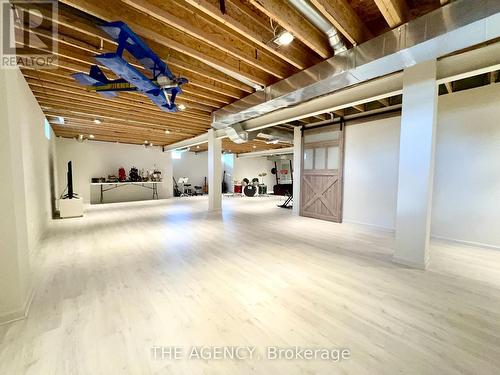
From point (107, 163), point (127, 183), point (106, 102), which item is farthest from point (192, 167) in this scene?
point (106, 102)

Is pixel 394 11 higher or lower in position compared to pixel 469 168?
higher

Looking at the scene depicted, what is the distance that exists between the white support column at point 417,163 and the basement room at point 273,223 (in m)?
0.02

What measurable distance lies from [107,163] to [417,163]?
11.3 m

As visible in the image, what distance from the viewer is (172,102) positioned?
2986mm

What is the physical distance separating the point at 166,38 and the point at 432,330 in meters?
3.94

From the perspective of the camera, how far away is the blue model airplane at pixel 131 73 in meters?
2.02

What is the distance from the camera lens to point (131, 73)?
86.3 inches

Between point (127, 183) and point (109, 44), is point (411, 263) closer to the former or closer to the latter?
point (109, 44)

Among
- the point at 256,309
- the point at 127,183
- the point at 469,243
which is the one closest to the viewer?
the point at 256,309

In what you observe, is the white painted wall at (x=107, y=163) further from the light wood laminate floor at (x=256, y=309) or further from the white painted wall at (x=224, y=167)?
the light wood laminate floor at (x=256, y=309)

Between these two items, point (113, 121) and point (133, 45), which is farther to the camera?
point (113, 121)

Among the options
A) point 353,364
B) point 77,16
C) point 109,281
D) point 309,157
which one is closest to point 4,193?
point 109,281

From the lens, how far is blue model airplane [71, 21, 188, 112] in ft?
6.64

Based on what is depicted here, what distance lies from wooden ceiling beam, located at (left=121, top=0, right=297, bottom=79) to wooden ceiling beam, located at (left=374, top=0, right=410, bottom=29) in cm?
145
